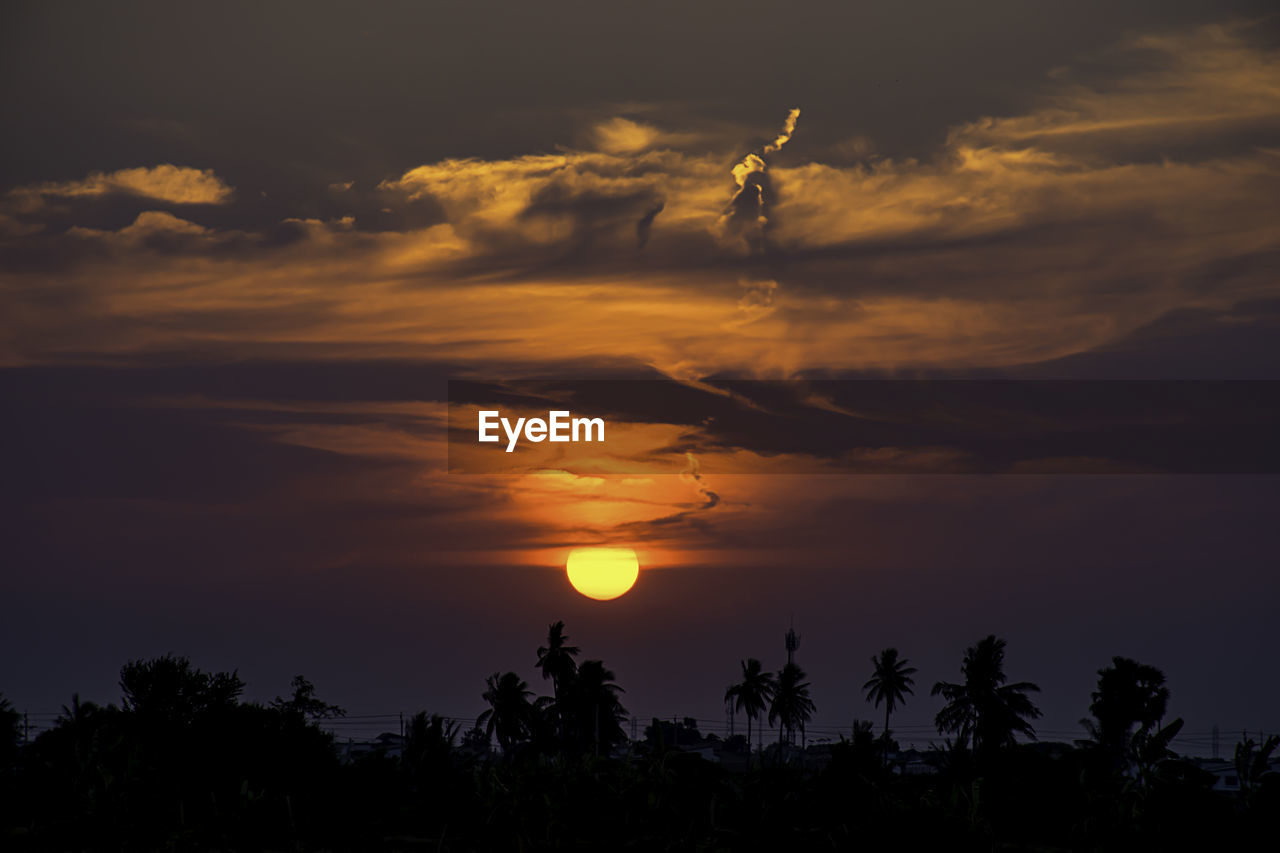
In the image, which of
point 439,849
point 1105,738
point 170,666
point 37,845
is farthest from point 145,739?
point 1105,738

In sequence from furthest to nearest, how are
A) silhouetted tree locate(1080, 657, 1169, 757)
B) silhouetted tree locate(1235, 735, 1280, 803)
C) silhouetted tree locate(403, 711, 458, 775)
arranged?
silhouetted tree locate(1080, 657, 1169, 757) < silhouetted tree locate(403, 711, 458, 775) < silhouetted tree locate(1235, 735, 1280, 803)

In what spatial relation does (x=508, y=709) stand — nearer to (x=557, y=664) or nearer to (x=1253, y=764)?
(x=557, y=664)

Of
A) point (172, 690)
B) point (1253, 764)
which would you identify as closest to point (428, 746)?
point (172, 690)

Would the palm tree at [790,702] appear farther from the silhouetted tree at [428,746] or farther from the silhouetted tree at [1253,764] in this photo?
the silhouetted tree at [1253,764]

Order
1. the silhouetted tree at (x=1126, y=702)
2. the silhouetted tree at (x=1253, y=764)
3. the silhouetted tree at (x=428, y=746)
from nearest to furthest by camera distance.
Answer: the silhouetted tree at (x=1253, y=764) < the silhouetted tree at (x=428, y=746) < the silhouetted tree at (x=1126, y=702)

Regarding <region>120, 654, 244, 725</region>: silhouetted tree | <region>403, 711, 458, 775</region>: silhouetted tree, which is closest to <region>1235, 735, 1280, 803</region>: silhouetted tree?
<region>403, 711, 458, 775</region>: silhouetted tree

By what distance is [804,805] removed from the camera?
48188 mm

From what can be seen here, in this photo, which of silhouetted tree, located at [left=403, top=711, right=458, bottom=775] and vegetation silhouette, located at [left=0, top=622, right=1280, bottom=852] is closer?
vegetation silhouette, located at [left=0, top=622, right=1280, bottom=852]

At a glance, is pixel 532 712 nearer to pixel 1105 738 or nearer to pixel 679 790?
pixel 1105 738

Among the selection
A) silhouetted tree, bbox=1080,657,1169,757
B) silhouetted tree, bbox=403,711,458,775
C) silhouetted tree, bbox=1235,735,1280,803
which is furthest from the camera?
silhouetted tree, bbox=1080,657,1169,757

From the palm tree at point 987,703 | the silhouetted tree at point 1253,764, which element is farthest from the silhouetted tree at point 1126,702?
the silhouetted tree at point 1253,764

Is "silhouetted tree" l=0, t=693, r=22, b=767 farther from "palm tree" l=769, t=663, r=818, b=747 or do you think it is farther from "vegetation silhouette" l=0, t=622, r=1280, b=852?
"palm tree" l=769, t=663, r=818, b=747

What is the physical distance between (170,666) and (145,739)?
40.8 ft

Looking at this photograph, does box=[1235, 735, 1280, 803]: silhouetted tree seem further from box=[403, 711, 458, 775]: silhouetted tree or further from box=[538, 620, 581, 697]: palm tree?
box=[538, 620, 581, 697]: palm tree
